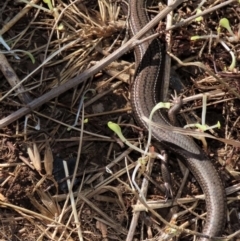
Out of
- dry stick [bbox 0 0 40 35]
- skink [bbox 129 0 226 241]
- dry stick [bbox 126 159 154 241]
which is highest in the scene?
dry stick [bbox 0 0 40 35]

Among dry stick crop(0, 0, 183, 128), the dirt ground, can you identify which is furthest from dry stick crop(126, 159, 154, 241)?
dry stick crop(0, 0, 183, 128)

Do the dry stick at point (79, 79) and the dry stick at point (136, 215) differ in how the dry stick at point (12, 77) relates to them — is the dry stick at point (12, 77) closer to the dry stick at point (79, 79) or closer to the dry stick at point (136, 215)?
the dry stick at point (79, 79)

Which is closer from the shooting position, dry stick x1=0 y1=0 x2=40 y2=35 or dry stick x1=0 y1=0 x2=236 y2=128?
dry stick x1=0 y1=0 x2=236 y2=128

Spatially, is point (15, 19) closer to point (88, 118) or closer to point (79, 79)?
point (79, 79)

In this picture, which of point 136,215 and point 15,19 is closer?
point 136,215

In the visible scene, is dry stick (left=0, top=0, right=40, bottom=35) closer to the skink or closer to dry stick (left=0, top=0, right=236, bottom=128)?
dry stick (left=0, top=0, right=236, bottom=128)

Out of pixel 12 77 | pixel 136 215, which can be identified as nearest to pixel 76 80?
pixel 12 77

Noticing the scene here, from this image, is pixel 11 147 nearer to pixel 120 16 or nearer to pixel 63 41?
pixel 63 41

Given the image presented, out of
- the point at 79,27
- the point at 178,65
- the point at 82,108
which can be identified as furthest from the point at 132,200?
the point at 79,27
